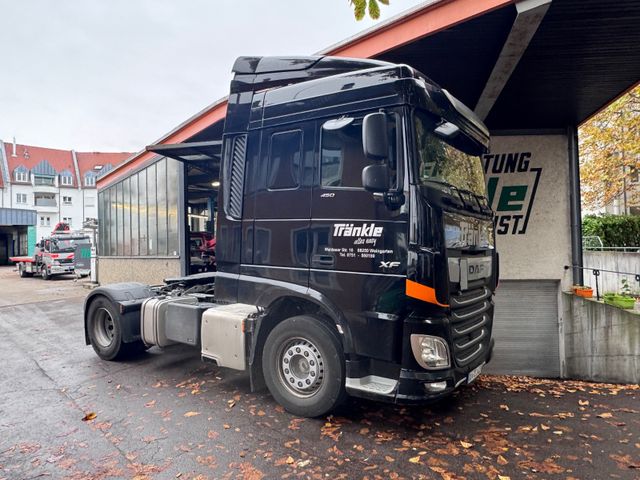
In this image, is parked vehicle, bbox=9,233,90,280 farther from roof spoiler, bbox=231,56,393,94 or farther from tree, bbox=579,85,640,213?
tree, bbox=579,85,640,213

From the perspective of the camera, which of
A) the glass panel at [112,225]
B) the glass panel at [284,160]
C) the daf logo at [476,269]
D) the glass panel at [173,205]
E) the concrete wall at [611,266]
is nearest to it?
the daf logo at [476,269]

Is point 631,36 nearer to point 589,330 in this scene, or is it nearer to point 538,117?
point 538,117

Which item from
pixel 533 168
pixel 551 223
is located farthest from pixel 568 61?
pixel 551 223

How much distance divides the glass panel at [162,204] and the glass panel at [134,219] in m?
1.84

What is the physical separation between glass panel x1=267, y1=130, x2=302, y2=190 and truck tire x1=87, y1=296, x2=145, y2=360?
10.6 feet

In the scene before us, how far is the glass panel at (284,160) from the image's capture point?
4.05 metres

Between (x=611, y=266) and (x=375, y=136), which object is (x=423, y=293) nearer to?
(x=375, y=136)

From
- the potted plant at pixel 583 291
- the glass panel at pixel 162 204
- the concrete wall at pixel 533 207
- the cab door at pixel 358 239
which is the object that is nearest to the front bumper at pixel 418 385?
the cab door at pixel 358 239

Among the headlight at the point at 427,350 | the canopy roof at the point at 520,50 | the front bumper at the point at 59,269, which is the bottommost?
the front bumper at the point at 59,269

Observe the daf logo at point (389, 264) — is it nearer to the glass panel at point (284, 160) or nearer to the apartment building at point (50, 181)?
the glass panel at point (284, 160)

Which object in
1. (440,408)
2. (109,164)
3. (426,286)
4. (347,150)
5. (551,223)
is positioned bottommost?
(440,408)

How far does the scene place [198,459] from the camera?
3223mm

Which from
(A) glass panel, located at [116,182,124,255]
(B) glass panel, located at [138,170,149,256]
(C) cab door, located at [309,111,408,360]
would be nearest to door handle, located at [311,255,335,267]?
(C) cab door, located at [309,111,408,360]

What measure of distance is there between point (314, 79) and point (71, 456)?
4045mm
